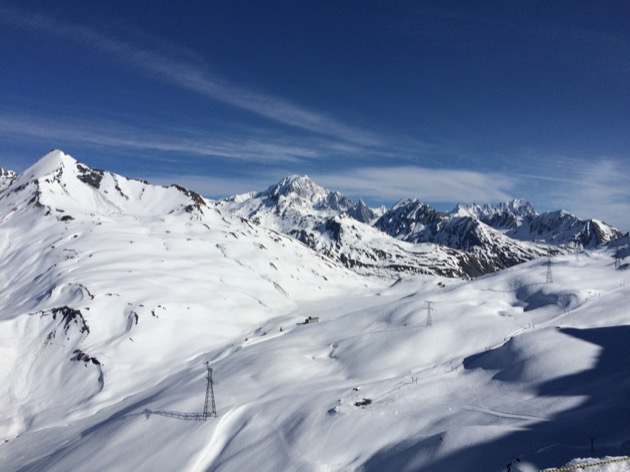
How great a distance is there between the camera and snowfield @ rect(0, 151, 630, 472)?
2550 centimetres

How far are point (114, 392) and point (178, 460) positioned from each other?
42.0 m

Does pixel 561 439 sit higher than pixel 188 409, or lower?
higher

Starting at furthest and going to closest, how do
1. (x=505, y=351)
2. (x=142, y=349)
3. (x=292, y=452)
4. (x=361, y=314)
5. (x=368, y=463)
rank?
(x=142, y=349) → (x=361, y=314) → (x=505, y=351) → (x=292, y=452) → (x=368, y=463)

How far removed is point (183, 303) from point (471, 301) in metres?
68.0

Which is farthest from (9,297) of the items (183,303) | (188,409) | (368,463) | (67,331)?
(368,463)

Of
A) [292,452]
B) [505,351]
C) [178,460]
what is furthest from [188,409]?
[505,351]

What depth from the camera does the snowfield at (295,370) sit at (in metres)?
25.5

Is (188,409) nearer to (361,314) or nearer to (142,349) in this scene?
(361,314)

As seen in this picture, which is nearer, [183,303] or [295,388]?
[295,388]

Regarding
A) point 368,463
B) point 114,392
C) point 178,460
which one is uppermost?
point 368,463

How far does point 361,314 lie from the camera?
71.8 meters

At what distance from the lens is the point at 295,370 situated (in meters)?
50.1

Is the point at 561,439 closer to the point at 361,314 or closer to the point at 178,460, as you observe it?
the point at 178,460

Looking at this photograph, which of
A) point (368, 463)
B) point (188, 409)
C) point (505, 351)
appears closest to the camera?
point (368, 463)
